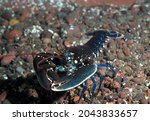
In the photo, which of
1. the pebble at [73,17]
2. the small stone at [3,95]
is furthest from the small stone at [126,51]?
the small stone at [3,95]

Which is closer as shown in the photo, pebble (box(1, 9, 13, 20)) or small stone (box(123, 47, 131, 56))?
small stone (box(123, 47, 131, 56))

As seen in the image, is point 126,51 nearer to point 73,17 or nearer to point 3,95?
point 73,17

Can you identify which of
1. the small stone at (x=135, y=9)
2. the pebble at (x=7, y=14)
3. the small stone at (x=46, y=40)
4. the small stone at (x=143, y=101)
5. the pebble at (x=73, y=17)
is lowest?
the small stone at (x=143, y=101)

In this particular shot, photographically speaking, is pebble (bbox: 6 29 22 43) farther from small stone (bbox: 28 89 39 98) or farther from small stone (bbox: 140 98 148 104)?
small stone (bbox: 140 98 148 104)

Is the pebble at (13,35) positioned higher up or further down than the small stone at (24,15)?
further down

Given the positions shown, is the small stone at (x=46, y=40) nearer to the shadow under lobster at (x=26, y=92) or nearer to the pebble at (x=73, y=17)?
the pebble at (x=73, y=17)

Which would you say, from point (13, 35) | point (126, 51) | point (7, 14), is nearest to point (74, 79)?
point (126, 51)

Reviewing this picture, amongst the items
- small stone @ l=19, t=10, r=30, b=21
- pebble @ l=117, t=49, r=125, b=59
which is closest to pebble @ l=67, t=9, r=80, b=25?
small stone @ l=19, t=10, r=30, b=21
